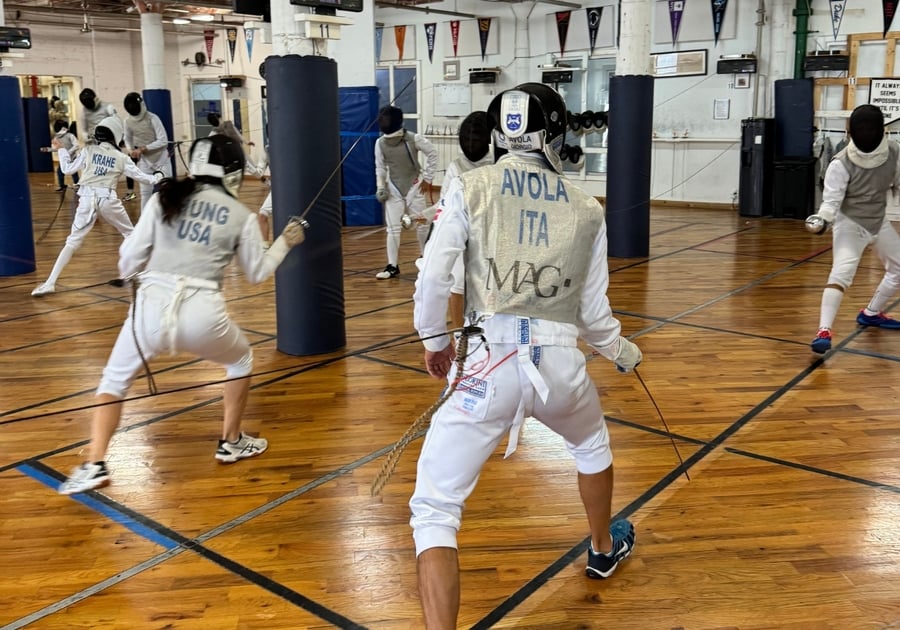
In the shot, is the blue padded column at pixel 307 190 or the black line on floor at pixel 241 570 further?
the blue padded column at pixel 307 190

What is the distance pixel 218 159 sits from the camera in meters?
2.75

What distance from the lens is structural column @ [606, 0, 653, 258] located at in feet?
22.9

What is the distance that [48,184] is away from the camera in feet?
51.0

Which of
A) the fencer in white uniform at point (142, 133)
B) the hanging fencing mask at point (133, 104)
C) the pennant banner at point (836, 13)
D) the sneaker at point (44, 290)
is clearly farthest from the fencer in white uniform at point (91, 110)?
the pennant banner at point (836, 13)

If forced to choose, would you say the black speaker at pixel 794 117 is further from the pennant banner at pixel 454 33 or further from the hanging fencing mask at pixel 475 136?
the hanging fencing mask at pixel 475 136

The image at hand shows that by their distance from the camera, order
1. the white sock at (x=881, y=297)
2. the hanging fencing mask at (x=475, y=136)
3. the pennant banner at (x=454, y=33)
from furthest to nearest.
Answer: the pennant banner at (x=454, y=33), the white sock at (x=881, y=297), the hanging fencing mask at (x=475, y=136)

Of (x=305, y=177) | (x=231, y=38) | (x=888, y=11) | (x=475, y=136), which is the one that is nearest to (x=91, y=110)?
(x=305, y=177)

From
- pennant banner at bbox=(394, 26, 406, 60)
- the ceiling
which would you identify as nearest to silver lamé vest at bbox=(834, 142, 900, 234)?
the ceiling

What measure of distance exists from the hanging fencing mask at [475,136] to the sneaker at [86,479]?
2.67m

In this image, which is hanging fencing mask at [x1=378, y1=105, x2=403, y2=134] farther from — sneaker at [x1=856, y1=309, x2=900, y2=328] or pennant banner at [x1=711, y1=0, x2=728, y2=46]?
pennant banner at [x1=711, y1=0, x2=728, y2=46]

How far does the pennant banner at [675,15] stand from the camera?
10852 mm

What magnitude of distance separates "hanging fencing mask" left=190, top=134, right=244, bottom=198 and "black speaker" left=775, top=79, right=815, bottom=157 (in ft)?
28.4

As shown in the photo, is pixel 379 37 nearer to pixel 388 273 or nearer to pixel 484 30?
pixel 484 30

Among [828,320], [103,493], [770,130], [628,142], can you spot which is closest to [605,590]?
[103,493]
